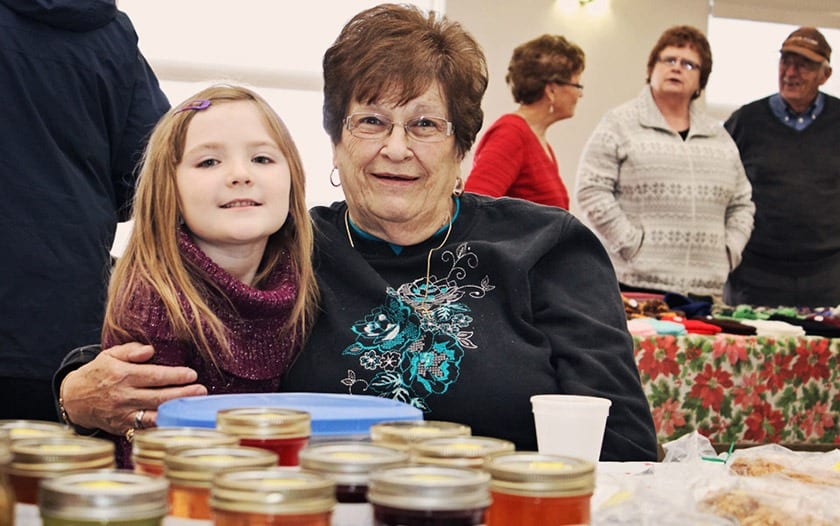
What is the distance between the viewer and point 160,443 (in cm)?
79

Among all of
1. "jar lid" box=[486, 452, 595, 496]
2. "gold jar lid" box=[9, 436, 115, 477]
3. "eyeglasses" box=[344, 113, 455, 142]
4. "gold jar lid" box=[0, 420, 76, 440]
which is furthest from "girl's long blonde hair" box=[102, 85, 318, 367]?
"jar lid" box=[486, 452, 595, 496]

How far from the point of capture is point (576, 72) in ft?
13.2

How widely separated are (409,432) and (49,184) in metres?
1.39

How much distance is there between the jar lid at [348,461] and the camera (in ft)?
2.35

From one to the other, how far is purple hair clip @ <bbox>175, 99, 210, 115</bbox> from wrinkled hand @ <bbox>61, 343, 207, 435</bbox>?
14.5 inches

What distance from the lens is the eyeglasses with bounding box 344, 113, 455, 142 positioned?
1.82m

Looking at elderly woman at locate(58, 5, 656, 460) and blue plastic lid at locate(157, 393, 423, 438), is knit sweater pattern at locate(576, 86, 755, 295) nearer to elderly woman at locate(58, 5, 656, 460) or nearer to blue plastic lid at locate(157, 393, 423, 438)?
elderly woman at locate(58, 5, 656, 460)

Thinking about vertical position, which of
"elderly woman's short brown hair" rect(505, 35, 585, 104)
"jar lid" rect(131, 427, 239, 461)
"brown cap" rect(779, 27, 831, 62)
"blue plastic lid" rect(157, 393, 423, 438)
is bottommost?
"blue plastic lid" rect(157, 393, 423, 438)

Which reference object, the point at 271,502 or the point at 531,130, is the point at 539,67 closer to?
the point at 531,130

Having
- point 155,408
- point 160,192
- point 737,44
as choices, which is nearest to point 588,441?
point 155,408

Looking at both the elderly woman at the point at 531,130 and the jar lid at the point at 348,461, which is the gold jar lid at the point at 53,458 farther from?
the elderly woman at the point at 531,130

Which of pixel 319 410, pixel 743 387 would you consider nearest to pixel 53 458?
pixel 319 410

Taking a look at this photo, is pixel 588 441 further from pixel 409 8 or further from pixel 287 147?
pixel 409 8

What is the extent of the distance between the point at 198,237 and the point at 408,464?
36.3 inches
